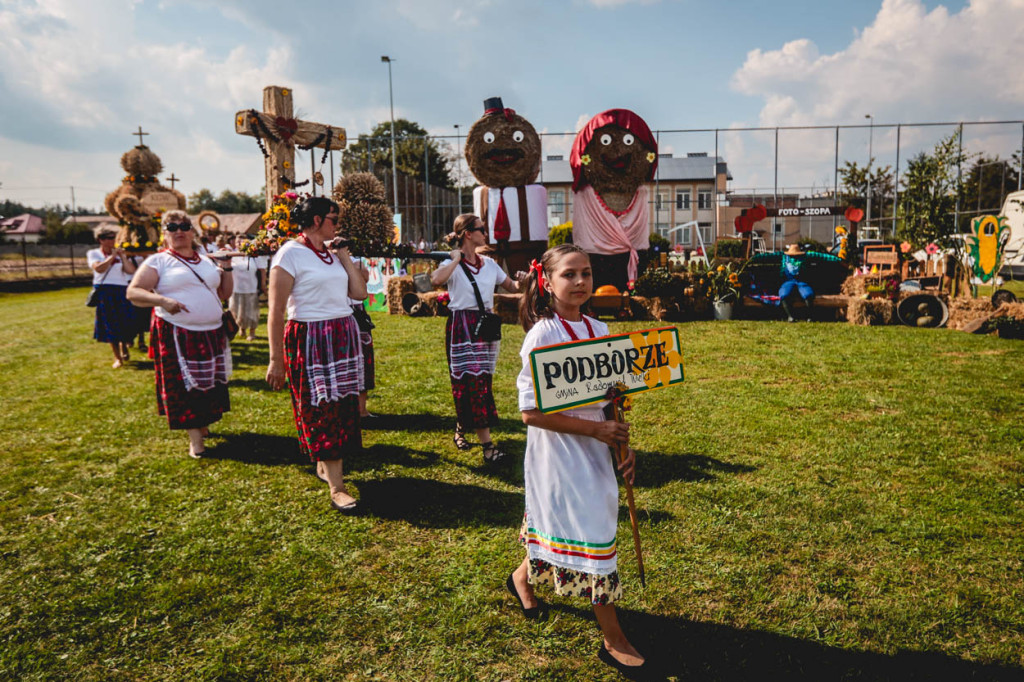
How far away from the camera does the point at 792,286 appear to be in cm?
1127

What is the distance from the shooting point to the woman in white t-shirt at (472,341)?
15.6 ft

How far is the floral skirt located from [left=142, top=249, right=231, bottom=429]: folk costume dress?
3.59m

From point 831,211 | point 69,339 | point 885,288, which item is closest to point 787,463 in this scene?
point 885,288

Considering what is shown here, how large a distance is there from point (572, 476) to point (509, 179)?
9351 millimetres

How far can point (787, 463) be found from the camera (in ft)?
15.0

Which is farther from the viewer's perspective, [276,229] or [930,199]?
[930,199]

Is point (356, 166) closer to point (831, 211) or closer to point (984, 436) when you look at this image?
point (831, 211)

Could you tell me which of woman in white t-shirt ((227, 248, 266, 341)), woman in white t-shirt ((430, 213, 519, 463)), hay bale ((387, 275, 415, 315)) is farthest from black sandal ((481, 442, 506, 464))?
hay bale ((387, 275, 415, 315))

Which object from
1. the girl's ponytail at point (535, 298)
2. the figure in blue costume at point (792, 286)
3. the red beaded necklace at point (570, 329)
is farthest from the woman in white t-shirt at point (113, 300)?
the figure in blue costume at point (792, 286)

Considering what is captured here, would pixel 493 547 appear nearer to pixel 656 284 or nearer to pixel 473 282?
pixel 473 282

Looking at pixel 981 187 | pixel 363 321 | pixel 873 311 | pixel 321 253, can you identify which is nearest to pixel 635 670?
pixel 321 253

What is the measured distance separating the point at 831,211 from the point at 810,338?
34.4 ft

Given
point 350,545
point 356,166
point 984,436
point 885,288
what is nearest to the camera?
point 350,545

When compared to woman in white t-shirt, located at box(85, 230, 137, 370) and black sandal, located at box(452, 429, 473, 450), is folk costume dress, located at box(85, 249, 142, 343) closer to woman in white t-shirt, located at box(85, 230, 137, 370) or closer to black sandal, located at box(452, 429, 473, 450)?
woman in white t-shirt, located at box(85, 230, 137, 370)
